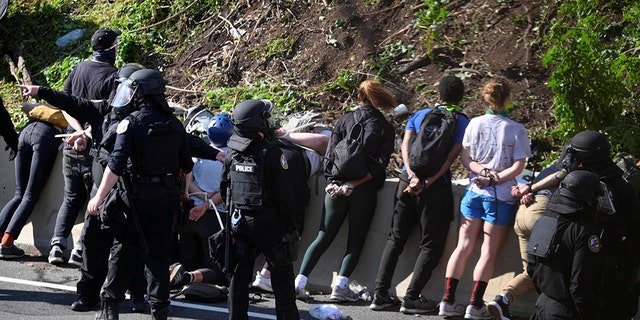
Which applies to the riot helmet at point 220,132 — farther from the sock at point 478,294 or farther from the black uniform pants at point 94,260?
the sock at point 478,294

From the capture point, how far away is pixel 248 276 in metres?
7.63

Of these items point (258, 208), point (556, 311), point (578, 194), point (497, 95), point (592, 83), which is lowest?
point (556, 311)

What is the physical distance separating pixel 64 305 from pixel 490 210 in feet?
12.2

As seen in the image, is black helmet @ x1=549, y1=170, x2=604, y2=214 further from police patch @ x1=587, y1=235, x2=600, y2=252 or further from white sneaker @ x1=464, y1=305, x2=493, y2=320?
white sneaker @ x1=464, y1=305, x2=493, y2=320

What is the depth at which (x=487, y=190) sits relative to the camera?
859 centimetres

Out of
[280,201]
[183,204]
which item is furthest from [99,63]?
[280,201]

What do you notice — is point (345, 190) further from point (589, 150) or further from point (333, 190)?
point (589, 150)

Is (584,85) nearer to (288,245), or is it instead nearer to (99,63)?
(288,245)

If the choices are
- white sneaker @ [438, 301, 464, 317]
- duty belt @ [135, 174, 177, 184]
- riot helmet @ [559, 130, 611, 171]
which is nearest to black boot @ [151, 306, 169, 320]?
duty belt @ [135, 174, 177, 184]

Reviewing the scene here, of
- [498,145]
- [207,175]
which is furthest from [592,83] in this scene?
[207,175]

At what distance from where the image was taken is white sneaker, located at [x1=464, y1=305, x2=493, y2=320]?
8516 millimetres

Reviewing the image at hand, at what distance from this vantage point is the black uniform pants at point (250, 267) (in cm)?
750

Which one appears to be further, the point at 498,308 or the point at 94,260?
the point at 94,260

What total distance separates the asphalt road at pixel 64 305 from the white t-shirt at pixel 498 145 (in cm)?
126
